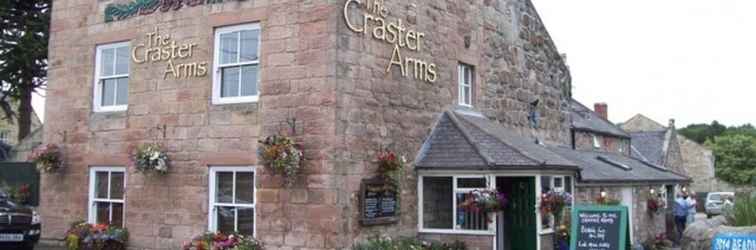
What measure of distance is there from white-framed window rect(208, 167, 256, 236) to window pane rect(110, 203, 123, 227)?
8.32 ft

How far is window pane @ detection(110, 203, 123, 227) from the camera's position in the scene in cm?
1522

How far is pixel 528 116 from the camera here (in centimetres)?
1909

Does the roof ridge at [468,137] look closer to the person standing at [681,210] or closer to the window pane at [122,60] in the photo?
the window pane at [122,60]

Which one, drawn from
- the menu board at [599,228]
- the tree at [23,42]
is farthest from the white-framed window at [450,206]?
the tree at [23,42]

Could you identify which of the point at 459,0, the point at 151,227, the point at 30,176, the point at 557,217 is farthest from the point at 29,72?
the point at 557,217

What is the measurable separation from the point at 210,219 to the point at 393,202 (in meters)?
3.35

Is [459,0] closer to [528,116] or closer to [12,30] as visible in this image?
[528,116]

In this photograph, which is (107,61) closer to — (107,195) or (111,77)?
(111,77)

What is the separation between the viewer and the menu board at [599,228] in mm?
11711

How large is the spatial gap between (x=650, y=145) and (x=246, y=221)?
30983mm

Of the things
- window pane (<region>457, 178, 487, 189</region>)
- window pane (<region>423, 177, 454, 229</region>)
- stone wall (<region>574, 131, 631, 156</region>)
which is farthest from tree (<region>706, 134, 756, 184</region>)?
window pane (<region>457, 178, 487, 189</region>)

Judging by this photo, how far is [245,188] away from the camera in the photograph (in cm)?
1354

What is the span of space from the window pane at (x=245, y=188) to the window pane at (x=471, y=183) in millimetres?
3841

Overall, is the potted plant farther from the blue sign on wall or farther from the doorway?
the blue sign on wall
